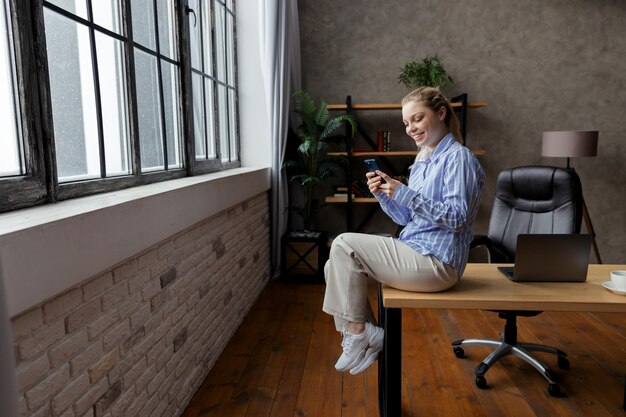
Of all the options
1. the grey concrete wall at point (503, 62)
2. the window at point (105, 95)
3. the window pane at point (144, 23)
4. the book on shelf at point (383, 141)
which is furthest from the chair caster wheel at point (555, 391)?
the grey concrete wall at point (503, 62)

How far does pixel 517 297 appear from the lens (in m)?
1.59

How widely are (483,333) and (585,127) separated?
2.72 metres

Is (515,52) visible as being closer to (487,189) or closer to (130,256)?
(487,189)

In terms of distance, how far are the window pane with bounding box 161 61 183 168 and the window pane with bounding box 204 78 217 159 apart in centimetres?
62

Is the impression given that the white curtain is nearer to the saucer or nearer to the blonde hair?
the blonde hair

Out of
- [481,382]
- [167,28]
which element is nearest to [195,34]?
[167,28]

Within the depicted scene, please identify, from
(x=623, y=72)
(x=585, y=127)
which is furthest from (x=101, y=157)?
(x=623, y=72)

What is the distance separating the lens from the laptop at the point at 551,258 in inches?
66.2

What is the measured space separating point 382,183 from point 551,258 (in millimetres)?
712

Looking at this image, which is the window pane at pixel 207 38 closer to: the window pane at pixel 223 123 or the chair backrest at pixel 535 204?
the window pane at pixel 223 123

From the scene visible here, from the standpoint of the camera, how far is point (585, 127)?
14.7ft

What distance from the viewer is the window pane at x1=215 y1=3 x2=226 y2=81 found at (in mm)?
3527

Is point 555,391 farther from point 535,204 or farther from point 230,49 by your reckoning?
point 230,49

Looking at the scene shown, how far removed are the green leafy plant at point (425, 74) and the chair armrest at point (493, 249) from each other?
6.25ft
